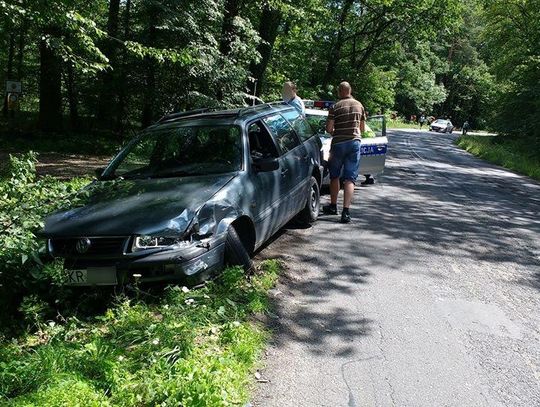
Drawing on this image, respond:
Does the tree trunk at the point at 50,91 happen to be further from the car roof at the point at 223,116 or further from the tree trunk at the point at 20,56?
the car roof at the point at 223,116

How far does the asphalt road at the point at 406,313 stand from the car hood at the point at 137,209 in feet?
3.93

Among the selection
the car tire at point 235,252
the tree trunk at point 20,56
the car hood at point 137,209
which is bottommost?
the car tire at point 235,252

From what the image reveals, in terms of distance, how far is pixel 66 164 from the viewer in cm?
1221

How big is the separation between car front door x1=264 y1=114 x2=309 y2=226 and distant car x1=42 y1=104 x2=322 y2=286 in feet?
0.05

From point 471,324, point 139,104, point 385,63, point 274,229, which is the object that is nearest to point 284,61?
point 385,63

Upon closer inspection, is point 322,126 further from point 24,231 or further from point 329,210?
point 24,231

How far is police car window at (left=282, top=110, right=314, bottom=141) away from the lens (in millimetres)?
7230

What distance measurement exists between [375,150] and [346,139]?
297 centimetres

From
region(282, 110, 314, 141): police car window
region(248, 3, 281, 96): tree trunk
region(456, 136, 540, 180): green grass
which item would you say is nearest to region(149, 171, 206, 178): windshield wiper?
region(282, 110, 314, 141): police car window

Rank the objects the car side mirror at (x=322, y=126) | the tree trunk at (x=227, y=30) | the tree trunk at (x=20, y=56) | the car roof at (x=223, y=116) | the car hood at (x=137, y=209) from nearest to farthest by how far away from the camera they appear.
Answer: the car hood at (x=137, y=209) < the car roof at (x=223, y=116) < the car side mirror at (x=322, y=126) < the tree trunk at (x=227, y=30) < the tree trunk at (x=20, y=56)

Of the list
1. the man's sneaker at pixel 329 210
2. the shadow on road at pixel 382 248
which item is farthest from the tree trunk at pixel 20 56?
the man's sneaker at pixel 329 210

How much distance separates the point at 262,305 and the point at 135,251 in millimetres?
1196

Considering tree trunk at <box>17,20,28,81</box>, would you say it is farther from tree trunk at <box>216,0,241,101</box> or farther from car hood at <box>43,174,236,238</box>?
car hood at <box>43,174,236,238</box>

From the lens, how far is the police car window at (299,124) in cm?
723
